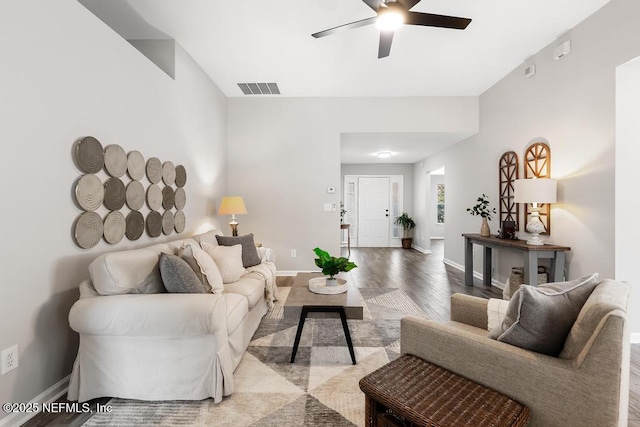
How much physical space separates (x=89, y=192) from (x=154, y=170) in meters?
0.81

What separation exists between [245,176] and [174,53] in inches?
79.0

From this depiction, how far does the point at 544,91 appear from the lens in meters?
3.42

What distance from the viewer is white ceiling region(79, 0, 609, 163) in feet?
8.82

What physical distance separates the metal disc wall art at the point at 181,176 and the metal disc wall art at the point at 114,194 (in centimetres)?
89

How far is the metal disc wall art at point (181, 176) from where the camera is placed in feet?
10.8

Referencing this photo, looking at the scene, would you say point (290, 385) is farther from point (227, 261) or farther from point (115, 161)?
point (115, 161)

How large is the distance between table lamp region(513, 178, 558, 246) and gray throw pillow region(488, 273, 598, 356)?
230 centimetres

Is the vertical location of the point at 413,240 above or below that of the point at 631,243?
below

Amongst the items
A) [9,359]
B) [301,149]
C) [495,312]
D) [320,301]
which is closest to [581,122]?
[495,312]

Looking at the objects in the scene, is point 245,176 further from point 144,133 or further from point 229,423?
point 229,423

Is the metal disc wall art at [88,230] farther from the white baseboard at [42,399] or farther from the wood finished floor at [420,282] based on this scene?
the wood finished floor at [420,282]

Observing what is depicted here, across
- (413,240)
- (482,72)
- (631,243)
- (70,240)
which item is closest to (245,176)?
(70,240)

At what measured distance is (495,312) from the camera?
1638 millimetres

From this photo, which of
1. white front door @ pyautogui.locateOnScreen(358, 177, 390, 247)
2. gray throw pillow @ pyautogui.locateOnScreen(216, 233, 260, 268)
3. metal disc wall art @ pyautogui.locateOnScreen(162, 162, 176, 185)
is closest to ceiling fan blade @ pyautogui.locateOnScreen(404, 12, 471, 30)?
metal disc wall art @ pyautogui.locateOnScreen(162, 162, 176, 185)
